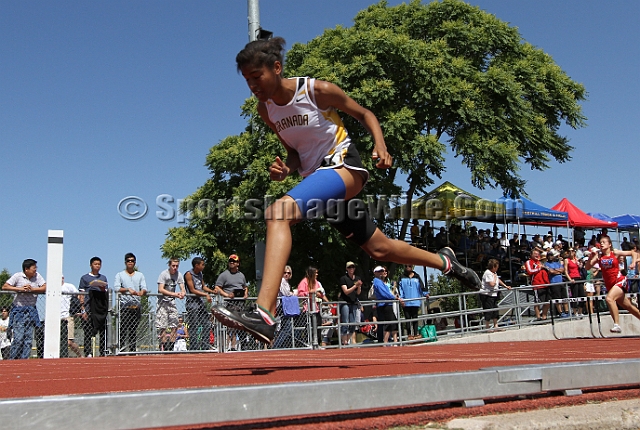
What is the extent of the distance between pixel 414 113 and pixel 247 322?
20.1 m

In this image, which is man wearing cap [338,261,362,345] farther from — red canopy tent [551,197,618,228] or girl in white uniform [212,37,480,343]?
red canopy tent [551,197,618,228]

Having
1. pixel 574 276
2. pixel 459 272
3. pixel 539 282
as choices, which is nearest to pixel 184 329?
pixel 459 272

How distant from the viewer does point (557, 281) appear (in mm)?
17812

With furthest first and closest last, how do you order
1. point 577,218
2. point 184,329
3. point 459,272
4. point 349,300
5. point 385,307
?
point 577,218 < point 385,307 < point 349,300 < point 184,329 < point 459,272

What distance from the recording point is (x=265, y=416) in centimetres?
185

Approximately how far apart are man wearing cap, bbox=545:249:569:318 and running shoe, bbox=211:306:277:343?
42.5 feet

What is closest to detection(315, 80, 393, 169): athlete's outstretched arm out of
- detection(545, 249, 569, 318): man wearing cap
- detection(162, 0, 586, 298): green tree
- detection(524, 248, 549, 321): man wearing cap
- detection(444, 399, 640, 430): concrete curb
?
detection(444, 399, 640, 430): concrete curb

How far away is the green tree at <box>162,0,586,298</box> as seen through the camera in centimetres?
2291

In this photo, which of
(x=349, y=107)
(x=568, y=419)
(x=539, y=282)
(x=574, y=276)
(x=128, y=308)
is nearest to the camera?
(x=568, y=419)

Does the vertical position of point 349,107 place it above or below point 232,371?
above

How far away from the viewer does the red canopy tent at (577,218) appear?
79.8ft

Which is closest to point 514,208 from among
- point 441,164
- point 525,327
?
point 441,164

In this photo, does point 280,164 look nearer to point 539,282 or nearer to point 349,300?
point 349,300

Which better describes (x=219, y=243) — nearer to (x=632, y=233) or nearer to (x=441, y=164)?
(x=441, y=164)
